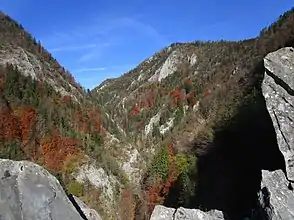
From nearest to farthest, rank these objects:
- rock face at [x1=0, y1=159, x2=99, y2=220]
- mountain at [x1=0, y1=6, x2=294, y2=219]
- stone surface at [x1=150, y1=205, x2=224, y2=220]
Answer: rock face at [x1=0, y1=159, x2=99, y2=220], stone surface at [x1=150, y1=205, x2=224, y2=220], mountain at [x1=0, y1=6, x2=294, y2=219]

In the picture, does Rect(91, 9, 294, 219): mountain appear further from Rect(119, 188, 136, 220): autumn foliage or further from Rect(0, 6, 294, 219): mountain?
Rect(119, 188, 136, 220): autumn foliage

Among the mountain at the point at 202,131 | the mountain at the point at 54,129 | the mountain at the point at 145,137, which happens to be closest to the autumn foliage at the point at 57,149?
the mountain at the point at 54,129

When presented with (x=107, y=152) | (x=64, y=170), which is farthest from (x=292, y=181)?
(x=107, y=152)

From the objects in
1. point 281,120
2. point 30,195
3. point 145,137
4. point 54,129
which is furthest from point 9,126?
point 281,120

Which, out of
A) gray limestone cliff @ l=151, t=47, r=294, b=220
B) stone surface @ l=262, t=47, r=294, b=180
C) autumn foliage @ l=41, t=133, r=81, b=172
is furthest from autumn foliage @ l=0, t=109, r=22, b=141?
stone surface @ l=262, t=47, r=294, b=180

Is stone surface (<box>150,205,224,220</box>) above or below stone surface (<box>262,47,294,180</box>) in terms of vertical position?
below

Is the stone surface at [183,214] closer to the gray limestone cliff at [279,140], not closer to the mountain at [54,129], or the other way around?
the gray limestone cliff at [279,140]
